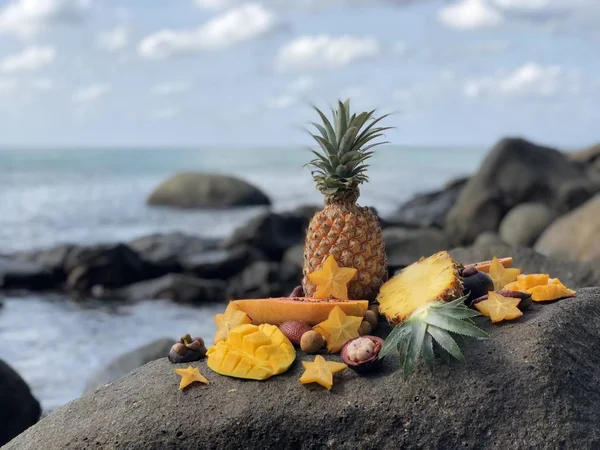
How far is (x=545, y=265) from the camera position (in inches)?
291

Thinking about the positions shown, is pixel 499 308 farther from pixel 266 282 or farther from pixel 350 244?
pixel 266 282

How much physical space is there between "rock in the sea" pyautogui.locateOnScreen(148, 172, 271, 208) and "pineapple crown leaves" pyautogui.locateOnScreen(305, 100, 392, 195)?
23822 mm

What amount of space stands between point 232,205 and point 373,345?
24596 mm

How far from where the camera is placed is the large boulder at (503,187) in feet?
55.8

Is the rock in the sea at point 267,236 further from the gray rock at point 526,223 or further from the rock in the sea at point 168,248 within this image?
the gray rock at point 526,223

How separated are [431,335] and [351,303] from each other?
58cm

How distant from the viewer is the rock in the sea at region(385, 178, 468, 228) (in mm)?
19578

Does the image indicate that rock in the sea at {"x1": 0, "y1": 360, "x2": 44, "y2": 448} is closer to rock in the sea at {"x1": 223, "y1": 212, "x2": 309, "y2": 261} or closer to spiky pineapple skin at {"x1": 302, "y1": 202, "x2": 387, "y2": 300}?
spiky pineapple skin at {"x1": 302, "y1": 202, "x2": 387, "y2": 300}

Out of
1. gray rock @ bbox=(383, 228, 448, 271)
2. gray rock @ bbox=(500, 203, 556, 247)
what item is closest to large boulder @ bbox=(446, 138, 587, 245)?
gray rock @ bbox=(500, 203, 556, 247)

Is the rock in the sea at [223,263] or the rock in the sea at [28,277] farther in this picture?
the rock in the sea at [28,277]

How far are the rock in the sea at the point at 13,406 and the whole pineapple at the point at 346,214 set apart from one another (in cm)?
392

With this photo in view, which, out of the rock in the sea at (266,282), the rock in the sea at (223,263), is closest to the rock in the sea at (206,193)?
the rock in the sea at (223,263)

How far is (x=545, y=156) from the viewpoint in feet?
58.0

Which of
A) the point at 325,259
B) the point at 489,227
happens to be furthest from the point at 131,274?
the point at 325,259
